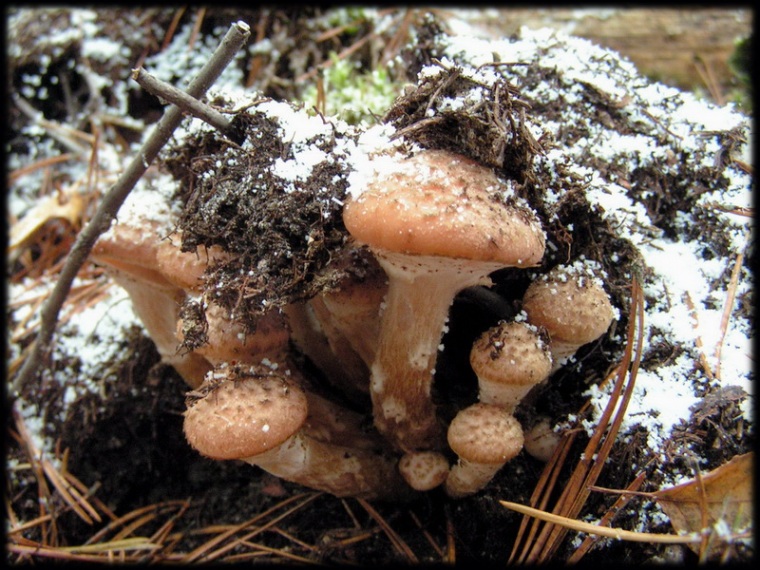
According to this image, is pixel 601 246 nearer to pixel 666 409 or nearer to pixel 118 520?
pixel 666 409

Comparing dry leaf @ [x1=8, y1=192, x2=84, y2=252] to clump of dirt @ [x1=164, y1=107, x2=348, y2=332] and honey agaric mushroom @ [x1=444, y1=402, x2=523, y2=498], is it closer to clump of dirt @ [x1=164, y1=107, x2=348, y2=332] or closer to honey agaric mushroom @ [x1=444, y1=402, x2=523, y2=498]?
clump of dirt @ [x1=164, y1=107, x2=348, y2=332]

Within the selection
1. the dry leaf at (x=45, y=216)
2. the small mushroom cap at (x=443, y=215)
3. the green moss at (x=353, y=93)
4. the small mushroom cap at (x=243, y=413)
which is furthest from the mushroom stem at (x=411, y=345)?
the dry leaf at (x=45, y=216)

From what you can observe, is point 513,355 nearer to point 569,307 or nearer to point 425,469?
point 569,307

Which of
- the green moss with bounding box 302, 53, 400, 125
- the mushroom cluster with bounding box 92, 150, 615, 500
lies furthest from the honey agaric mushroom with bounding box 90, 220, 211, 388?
the green moss with bounding box 302, 53, 400, 125

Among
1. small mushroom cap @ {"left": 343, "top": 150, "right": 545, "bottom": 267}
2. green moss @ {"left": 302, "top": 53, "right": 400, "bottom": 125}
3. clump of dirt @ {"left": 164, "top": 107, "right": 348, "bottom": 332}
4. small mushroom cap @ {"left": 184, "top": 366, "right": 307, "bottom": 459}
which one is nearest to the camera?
small mushroom cap @ {"left": 343, "top": 150, "right": 545, "bottom": 267}

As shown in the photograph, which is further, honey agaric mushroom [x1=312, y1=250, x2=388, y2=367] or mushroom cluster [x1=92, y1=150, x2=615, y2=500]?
honey agaric mushroom [x1=312, y1=250, x2=388, y2=367]

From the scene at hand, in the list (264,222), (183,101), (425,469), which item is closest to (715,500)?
(425,469)

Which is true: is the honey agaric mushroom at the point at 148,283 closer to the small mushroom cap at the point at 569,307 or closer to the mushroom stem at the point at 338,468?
the mushroom stem at the point at 338,468
